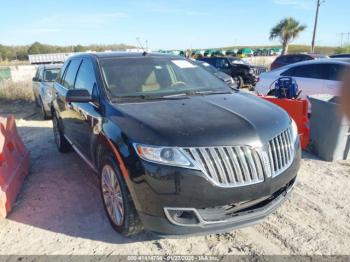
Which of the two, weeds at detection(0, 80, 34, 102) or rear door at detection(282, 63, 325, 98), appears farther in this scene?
weeds at detection(0, 80, 34, 102)

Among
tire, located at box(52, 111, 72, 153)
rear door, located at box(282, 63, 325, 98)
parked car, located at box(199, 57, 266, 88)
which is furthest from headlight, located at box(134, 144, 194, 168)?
parked car, located at box(199, 57, 266, 88)

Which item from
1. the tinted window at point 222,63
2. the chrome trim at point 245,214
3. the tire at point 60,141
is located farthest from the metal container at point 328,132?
the tinted window at point 222,63

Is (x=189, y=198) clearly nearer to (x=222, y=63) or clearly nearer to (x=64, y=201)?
(x=64, y=201)

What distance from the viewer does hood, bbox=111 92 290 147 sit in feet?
8.57

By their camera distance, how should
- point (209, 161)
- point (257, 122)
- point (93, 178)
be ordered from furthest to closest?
point (93, 178) < point (257, 122) < point (209, 161)

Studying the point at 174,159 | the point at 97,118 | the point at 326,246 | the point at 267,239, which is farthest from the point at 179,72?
the point at 326,246

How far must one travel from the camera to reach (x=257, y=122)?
2.90 metres

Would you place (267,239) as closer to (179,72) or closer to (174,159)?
(174,159)

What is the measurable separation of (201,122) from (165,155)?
0.48 metres

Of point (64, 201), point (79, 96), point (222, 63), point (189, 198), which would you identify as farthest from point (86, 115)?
point (222, 63)

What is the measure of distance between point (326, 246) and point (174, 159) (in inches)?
67.1

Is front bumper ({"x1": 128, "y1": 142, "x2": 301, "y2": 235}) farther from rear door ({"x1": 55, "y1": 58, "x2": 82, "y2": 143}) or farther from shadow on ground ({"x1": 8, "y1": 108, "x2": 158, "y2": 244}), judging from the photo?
rear door ({"x1": 55, "y1": 58, "x2": 82, "y2": 143})

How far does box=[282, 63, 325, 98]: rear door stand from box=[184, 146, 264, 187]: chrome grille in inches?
235

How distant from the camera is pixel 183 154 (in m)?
2.53
